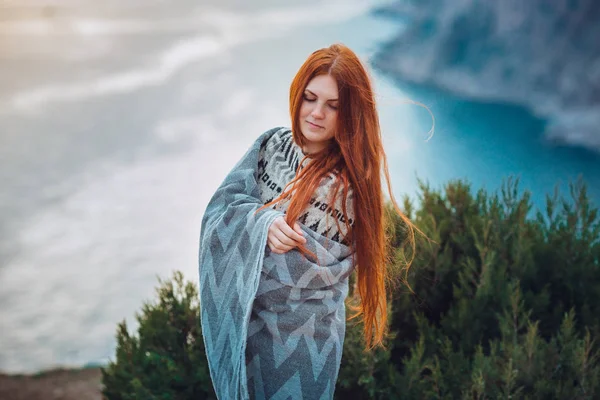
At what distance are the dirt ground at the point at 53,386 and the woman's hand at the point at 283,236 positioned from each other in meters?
3.54

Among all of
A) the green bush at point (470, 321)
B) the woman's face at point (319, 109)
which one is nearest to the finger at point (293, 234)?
the woman's face at point (319, 109)

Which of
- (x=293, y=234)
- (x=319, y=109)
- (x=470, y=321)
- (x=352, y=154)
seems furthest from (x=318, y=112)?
(x=470, y=321)

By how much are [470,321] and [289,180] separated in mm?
1811

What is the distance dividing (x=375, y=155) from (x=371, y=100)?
17 centimetres

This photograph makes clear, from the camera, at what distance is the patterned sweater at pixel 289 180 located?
1.84 meters

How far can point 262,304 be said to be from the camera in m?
1.88

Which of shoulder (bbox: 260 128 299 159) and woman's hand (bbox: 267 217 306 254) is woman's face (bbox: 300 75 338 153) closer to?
shoulder (bbox: 260 128 299 159)

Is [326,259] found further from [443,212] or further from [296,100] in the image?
[443,212]

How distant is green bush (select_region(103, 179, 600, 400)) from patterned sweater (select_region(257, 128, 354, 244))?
1096 millimetres

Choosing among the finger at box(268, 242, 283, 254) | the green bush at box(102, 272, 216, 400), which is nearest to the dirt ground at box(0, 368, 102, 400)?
the green bush at box(102, 272, 216, 400)

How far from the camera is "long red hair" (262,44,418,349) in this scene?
186cm

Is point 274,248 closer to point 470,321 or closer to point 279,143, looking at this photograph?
point 279,143

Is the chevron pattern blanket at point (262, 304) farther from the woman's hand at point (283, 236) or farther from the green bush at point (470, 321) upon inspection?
the green bush at point (470, 321)

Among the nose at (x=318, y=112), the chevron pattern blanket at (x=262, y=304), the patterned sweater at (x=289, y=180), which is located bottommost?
the chevron pattern blanket at (x=262, y=304)
